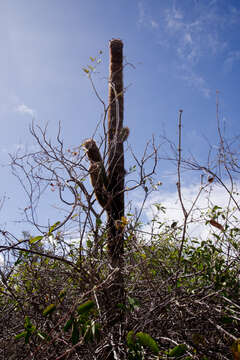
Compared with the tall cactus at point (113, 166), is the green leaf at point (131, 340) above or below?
below

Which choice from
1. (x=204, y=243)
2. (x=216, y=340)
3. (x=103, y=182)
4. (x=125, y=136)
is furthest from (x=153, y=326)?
(x=125, y=136)

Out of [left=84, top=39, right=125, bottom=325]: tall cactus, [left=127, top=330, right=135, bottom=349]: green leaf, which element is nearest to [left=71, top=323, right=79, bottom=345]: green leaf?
[left=127, top=330, right=135, bottom=349]: green leaf

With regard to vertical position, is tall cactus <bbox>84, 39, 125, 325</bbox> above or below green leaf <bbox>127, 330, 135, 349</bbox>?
above

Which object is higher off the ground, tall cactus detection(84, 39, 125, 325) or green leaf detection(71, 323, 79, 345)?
tall cactus detection(84, 39, 125, 325)

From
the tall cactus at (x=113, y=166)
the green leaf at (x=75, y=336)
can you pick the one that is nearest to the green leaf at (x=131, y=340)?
the green leaf at (x=75, y=336)

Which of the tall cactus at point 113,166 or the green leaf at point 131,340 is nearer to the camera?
the green leaf at point 131,340

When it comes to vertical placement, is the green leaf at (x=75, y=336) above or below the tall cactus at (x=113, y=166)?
below

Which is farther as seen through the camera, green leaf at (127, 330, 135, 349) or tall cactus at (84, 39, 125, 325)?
tall cactus at (84, 39, 125, 325)

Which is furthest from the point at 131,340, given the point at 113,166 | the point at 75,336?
the point at 113,166

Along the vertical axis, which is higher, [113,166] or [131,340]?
[113,166]

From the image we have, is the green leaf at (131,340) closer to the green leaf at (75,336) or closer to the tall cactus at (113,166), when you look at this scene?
the green leaf at (75,336)

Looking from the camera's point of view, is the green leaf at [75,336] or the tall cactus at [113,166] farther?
the tall cactus at [113,166]

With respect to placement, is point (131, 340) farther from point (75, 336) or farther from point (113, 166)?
point (113, 166)

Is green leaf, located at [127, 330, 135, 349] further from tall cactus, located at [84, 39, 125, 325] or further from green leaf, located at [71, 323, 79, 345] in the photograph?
tall cactus, located at [84, 39, 125, 325]
